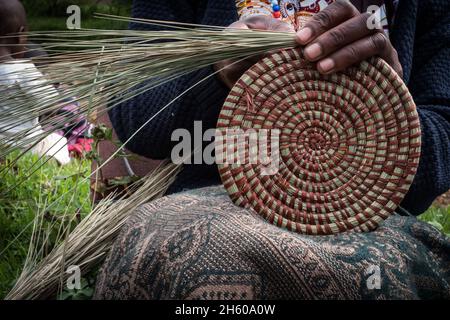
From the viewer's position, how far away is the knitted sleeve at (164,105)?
63.0 inches

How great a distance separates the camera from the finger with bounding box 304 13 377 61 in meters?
1.27

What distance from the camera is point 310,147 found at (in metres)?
1.32

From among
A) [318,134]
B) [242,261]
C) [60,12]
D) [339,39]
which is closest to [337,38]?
[339,39]

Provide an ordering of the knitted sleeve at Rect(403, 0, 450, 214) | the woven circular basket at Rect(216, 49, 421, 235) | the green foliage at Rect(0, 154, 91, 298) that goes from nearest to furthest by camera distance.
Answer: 1. the woven circular basket at Rect(216, 49, 421, 235)
2. the knitted sleeve at Rect(403, 0, 450, 214)
3. the green foliage at Rect(0, 154, 91, 298)

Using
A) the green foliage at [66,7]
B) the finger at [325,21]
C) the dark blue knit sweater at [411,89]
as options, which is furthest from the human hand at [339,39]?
the green foliage at [66,7]

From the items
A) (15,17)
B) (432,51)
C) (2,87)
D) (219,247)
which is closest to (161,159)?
(2,87)

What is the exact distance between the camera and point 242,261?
1.20m

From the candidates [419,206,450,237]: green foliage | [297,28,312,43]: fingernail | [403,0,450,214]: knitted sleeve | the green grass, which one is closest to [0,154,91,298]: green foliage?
the green grass

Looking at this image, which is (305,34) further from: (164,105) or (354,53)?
(164,105)

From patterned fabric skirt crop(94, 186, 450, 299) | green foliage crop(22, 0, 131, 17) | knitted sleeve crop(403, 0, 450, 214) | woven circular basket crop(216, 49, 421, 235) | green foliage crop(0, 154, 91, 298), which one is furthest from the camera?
green foliage crop(22, 0, 131, 17)

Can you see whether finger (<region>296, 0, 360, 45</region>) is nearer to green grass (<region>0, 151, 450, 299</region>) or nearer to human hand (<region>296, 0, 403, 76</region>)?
human hand (<region>296, 0, 403, 76</region>)

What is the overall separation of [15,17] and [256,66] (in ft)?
9.52

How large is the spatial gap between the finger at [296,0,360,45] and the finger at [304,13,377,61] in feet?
0.04

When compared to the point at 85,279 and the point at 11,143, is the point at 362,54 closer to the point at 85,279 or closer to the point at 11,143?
the point at 11,143
